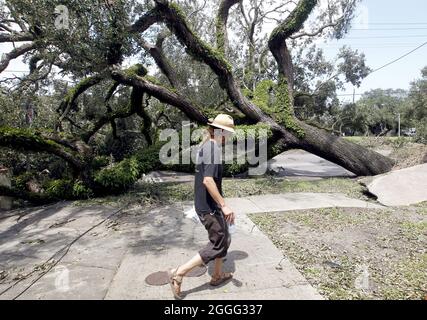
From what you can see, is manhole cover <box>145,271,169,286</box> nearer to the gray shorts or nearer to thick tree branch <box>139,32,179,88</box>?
the gray shorts

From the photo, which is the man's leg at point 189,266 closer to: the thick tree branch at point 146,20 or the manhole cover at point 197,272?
the manhole cover at point 197,272

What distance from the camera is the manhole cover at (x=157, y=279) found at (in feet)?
11.3

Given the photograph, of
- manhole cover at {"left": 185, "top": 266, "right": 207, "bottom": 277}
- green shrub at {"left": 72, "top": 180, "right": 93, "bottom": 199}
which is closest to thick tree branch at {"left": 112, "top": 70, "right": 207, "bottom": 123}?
green shrub at {"left": 72, "top": 180, "right": 93, "bottom": 199}

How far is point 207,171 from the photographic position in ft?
10.1

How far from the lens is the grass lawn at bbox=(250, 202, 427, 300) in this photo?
3.28 m

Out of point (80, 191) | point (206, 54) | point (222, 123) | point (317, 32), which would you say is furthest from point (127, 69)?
point (317, 32)

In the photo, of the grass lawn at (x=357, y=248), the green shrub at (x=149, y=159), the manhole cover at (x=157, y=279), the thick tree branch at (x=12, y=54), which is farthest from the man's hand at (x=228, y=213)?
the thick tree branch at (x=12, y=54)

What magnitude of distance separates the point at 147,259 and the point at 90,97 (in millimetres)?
10410

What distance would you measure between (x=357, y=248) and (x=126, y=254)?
313 centimetres

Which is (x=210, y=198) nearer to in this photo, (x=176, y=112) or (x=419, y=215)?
(x=419, y=215)

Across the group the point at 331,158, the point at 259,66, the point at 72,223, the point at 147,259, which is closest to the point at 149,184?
the point at 72,223

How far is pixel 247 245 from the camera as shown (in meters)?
4.47

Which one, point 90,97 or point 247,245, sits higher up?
point 90,97

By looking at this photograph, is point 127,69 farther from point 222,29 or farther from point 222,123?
point 222,123
